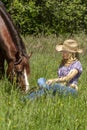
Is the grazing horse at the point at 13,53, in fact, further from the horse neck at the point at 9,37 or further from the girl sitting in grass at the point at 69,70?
the girl sitting in grass at the point at 69,70

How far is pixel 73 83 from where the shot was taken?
600 cm

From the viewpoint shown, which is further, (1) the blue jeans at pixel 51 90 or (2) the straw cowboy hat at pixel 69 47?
(2) the straw cowboy hat at pixel 69 47

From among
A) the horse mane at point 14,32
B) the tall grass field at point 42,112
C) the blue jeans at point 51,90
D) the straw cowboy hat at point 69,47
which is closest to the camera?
the tall grass field at point 42,112

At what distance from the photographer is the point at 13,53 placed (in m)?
6.95

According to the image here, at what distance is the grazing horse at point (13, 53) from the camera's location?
6375mm

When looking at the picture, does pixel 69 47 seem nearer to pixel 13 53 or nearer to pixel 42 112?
pixel 13 53

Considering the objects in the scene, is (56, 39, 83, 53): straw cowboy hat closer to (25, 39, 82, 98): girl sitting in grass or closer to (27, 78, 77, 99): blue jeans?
(25, 39, 82, 98): girl sitting in grass

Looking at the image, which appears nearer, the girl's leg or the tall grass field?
the tall grass field

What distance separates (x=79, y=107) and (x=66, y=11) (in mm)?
15107

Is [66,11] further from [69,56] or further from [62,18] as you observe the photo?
[69,56]

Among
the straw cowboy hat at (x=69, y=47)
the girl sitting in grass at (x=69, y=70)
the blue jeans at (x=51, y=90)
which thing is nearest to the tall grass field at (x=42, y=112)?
the blue jeans at (x=51, y=90)

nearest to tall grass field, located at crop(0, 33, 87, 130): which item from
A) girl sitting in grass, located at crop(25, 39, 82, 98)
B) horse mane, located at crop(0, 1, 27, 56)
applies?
girl sitting in grass, located at crop(25, 39, 82, 98)

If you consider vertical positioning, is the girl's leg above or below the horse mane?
above

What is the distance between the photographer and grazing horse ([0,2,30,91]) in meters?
6.38
